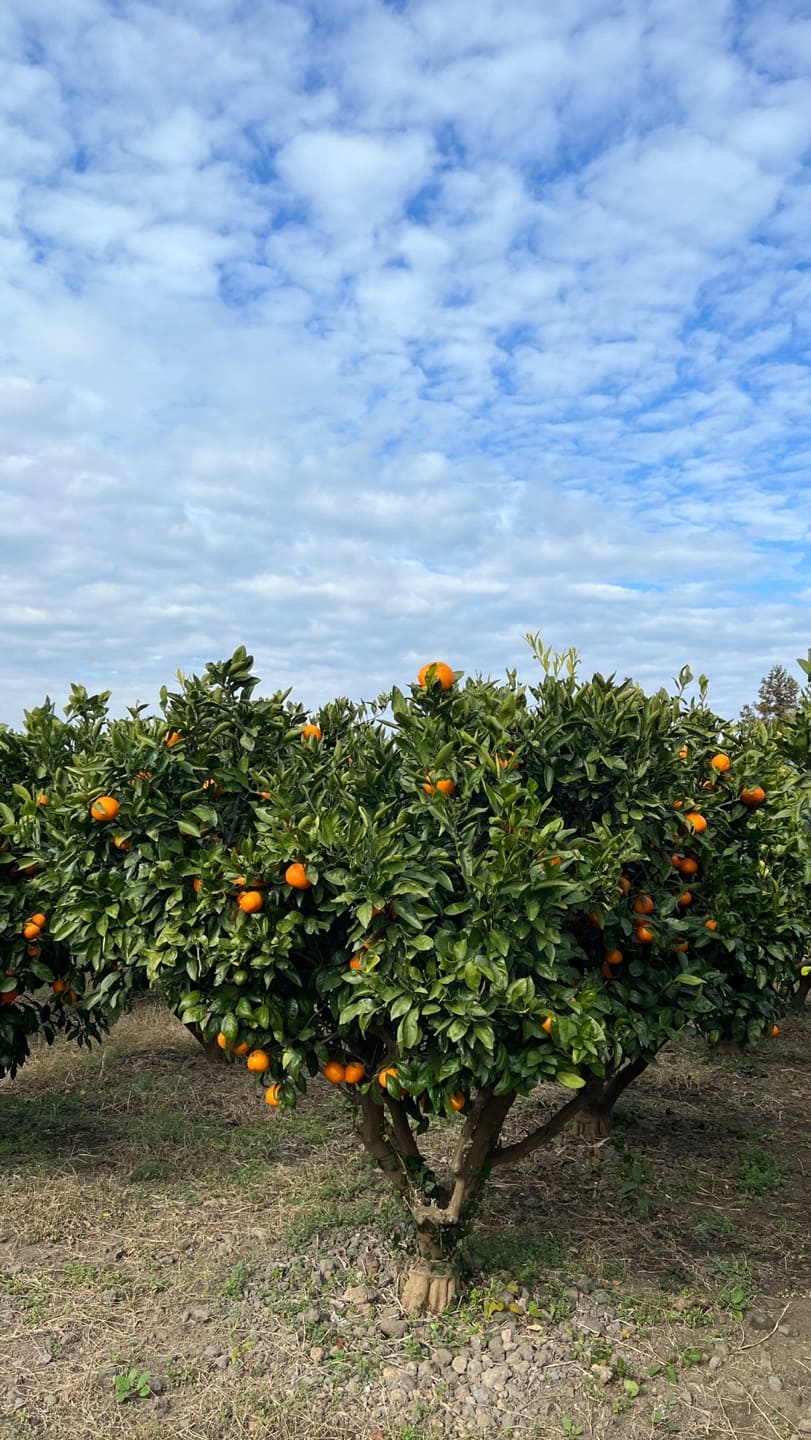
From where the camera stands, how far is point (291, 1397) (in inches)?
137

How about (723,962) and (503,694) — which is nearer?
(503,694)

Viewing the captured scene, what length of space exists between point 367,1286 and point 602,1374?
1.00 metres

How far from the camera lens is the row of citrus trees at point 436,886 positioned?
3254 mm

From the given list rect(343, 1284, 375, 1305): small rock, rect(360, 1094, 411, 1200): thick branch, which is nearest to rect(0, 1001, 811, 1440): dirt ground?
rect(343, 1284, 375, 1305): small rock

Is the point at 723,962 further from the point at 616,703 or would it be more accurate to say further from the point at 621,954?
the point at 616,703

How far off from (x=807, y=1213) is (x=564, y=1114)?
188cm

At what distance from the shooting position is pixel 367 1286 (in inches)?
163

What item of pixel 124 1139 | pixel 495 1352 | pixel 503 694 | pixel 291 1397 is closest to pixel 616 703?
pixel 503 694

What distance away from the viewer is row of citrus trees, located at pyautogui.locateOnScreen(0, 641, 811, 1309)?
3254 millimetres

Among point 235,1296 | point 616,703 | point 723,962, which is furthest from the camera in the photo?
point 723,962

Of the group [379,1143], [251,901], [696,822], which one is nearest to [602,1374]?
[379,1143]

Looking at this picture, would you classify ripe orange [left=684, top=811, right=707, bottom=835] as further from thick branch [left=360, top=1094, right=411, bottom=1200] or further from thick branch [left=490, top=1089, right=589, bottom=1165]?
thick branch [left=360, top=1094, right=411, bottom=1200]

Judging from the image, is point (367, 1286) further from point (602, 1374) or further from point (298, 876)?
point (298, 876)

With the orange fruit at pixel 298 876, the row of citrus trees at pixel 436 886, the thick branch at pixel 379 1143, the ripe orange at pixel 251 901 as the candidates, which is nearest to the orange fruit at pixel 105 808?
the row of citrus trees at pixel 436 886
